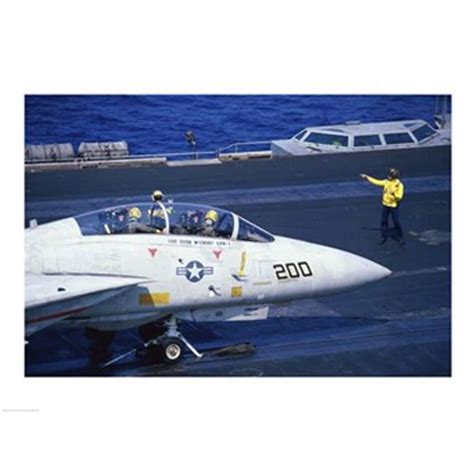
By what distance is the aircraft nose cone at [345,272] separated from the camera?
2202 centimetres

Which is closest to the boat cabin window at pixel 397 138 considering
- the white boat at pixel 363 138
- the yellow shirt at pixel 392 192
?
the white boat at pixel 363 138

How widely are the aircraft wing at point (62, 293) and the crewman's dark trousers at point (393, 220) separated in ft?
27.7

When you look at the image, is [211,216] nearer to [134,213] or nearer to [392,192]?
[134,213]

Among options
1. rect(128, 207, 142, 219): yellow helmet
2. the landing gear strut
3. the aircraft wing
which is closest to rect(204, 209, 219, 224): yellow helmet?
rect(128, 207, 142, 219): yellow helmet

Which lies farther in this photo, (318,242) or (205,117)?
(205,117)

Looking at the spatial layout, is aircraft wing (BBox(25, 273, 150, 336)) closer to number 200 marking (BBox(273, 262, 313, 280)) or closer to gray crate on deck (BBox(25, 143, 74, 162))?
number 200 marking (BBox(273, 262, 313, 280))

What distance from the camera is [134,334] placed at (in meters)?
23.3

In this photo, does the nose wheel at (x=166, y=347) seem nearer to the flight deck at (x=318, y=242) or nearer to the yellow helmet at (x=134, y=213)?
the flight deck at (x=318, y=242)

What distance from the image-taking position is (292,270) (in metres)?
21.8

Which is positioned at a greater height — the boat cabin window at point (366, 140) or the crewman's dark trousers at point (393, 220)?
the boat cabin window at point (366, 140)

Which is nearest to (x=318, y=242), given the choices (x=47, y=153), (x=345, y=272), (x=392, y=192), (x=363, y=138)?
(x=392, y=192)

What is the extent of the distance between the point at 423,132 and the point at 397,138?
97 cm

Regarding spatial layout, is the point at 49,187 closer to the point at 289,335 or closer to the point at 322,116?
the point at 289,335
